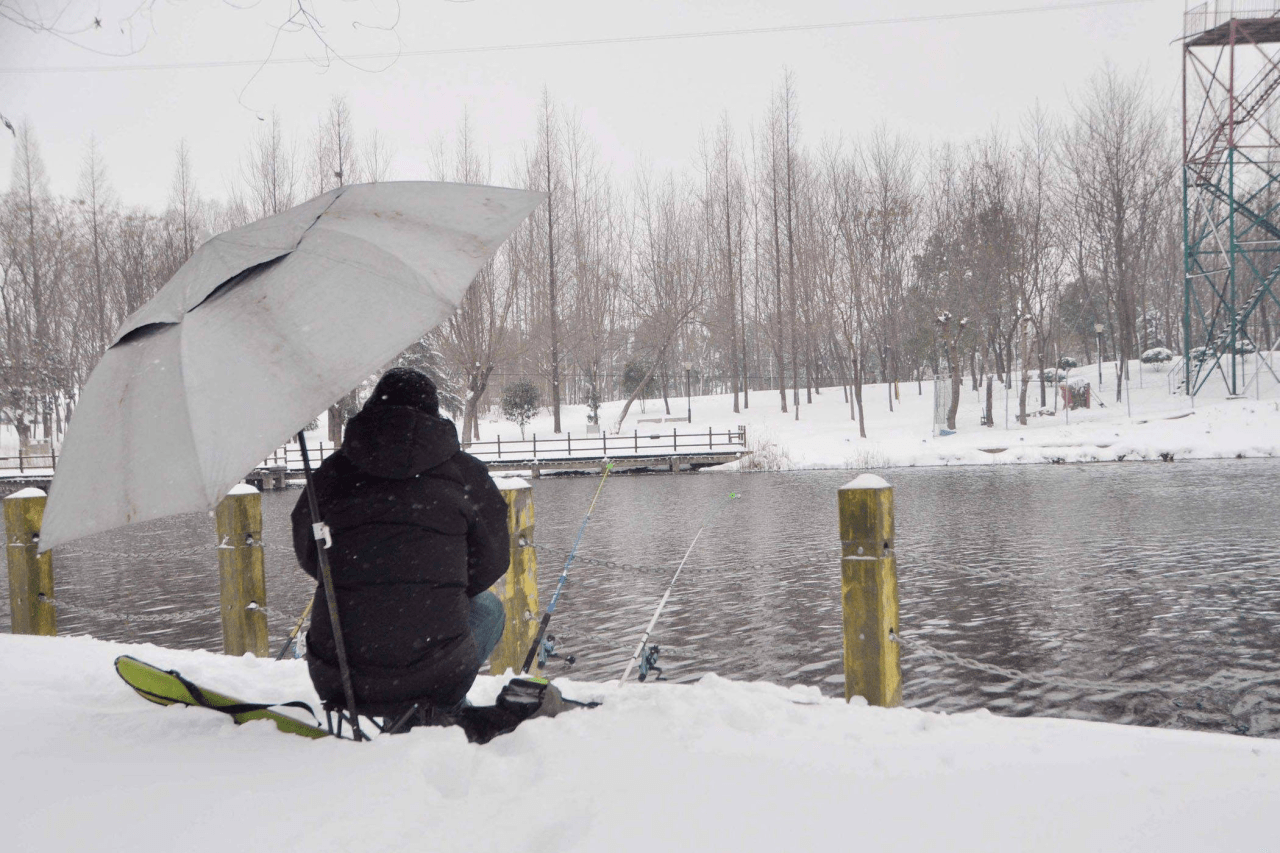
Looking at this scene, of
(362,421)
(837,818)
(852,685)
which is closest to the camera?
(837,818)

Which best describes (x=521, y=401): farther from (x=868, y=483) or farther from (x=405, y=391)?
(x=405, y=391)

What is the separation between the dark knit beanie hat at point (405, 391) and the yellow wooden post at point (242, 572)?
2.92 metres

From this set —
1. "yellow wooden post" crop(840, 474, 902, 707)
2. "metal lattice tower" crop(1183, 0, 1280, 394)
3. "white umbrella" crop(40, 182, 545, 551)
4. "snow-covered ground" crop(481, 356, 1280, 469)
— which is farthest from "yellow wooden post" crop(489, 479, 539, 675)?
"metal lattice tower" crop(1183, 0, 1280, 394)

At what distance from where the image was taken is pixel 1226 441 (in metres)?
23.3

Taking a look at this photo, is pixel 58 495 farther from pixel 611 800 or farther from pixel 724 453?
pixel 724 453

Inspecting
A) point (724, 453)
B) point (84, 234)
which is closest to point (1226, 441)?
point (724, 453)

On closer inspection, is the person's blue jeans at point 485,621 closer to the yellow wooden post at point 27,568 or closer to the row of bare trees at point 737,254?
the yellow wooden post at point 27,568

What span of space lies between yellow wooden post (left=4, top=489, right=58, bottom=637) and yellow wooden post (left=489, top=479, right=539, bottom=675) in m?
3.18

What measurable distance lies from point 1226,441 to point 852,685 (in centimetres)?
2414

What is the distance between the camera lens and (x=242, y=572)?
216 inches


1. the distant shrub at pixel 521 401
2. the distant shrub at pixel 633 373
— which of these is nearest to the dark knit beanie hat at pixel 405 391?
the distant shrub at pixel 521 401

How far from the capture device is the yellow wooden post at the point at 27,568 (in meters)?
5.78

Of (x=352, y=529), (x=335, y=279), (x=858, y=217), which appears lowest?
(x=352, y=529)

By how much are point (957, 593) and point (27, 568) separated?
7751 millimetres
